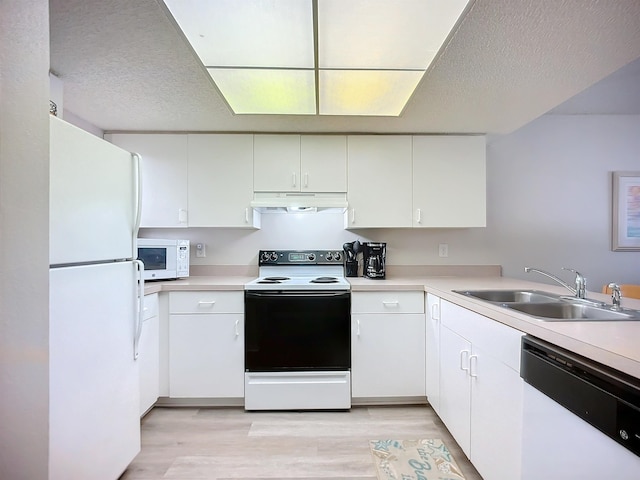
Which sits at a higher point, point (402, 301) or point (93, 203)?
point (93, 203)

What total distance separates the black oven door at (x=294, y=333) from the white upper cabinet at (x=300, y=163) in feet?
2.80

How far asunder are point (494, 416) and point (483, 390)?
12 centimetres

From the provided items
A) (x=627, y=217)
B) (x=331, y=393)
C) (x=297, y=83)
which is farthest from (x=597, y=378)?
(x=627, y=217)

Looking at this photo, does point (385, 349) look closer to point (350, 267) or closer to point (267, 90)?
point (350, 267)

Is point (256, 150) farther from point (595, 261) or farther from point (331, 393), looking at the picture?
point (595, 261)

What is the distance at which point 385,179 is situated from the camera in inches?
97.7

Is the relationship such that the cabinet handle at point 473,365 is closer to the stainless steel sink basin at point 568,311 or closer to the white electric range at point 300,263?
the stainless steel sink basin at point 568,311

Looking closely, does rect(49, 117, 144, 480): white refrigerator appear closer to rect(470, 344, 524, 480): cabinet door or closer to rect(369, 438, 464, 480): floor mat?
rect(369, 438, 464, 480): floor mat

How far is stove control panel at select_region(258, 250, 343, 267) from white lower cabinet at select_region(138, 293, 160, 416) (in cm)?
91

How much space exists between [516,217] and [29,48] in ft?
10.4

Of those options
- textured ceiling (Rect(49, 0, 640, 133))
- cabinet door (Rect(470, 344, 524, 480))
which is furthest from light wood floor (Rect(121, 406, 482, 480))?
textured ceiling (Rect(49, 0, 640, 133))

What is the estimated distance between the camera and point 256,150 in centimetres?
245

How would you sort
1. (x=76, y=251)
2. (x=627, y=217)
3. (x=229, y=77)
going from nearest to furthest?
(x=76, y=251)
(x=229, y=77)
(x=627, y=217)

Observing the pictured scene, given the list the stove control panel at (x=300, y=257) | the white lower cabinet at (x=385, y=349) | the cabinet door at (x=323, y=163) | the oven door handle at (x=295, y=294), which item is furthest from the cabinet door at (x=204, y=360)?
the cabinet door at (x=323, y=163)
